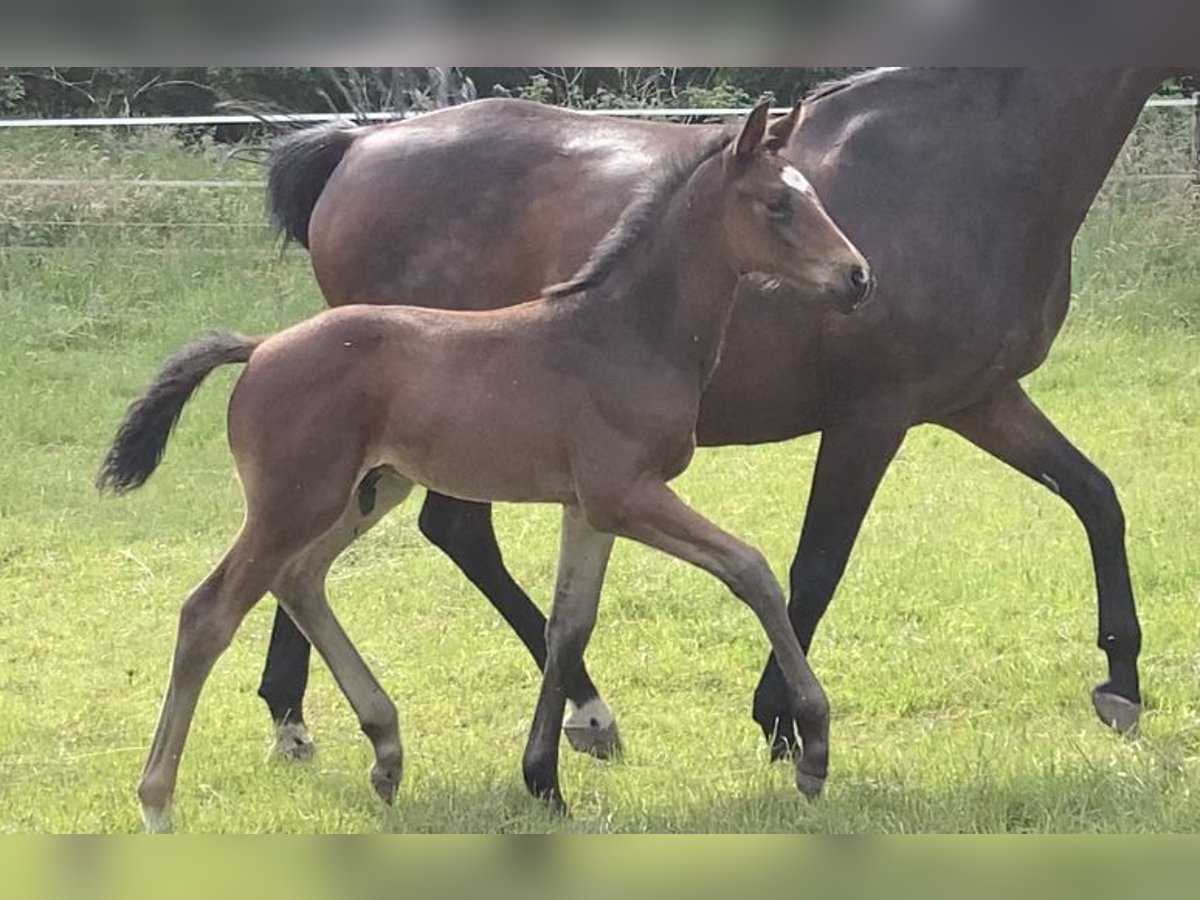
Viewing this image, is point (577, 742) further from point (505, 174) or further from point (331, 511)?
point (505, 174)

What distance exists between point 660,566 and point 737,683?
133cm

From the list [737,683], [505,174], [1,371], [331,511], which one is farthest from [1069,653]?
[1,371]

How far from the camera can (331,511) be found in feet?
11.9

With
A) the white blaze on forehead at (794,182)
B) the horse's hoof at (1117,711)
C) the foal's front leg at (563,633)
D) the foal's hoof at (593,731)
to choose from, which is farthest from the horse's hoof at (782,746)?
the white blaze on forehead at (794,182)

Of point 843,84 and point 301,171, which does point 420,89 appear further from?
point 843,84

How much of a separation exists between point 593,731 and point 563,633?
2.04 ft

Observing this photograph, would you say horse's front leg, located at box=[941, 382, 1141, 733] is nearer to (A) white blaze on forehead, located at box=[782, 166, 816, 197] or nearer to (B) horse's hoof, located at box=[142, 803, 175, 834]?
(A) white blaze on forehead, located at box=[782, 166, 816, 197]

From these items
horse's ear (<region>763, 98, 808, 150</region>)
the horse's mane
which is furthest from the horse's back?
horse's ear (<region>763, 98, 808, 150</region>)

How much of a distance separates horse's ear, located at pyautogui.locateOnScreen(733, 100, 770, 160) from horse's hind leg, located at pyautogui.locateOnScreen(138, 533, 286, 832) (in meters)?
1.33

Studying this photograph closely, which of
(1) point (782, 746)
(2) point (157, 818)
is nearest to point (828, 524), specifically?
(1) point (782, 746)

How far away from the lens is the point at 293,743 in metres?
4.57

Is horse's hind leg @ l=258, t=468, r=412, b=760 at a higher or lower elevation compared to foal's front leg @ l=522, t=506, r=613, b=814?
lower

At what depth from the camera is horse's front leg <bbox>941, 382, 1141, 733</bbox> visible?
476 centimetres

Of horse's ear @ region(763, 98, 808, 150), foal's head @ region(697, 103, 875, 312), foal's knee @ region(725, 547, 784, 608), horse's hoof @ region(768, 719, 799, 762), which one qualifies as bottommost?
horse's hoof @ region(768, 719, 799, 762)
